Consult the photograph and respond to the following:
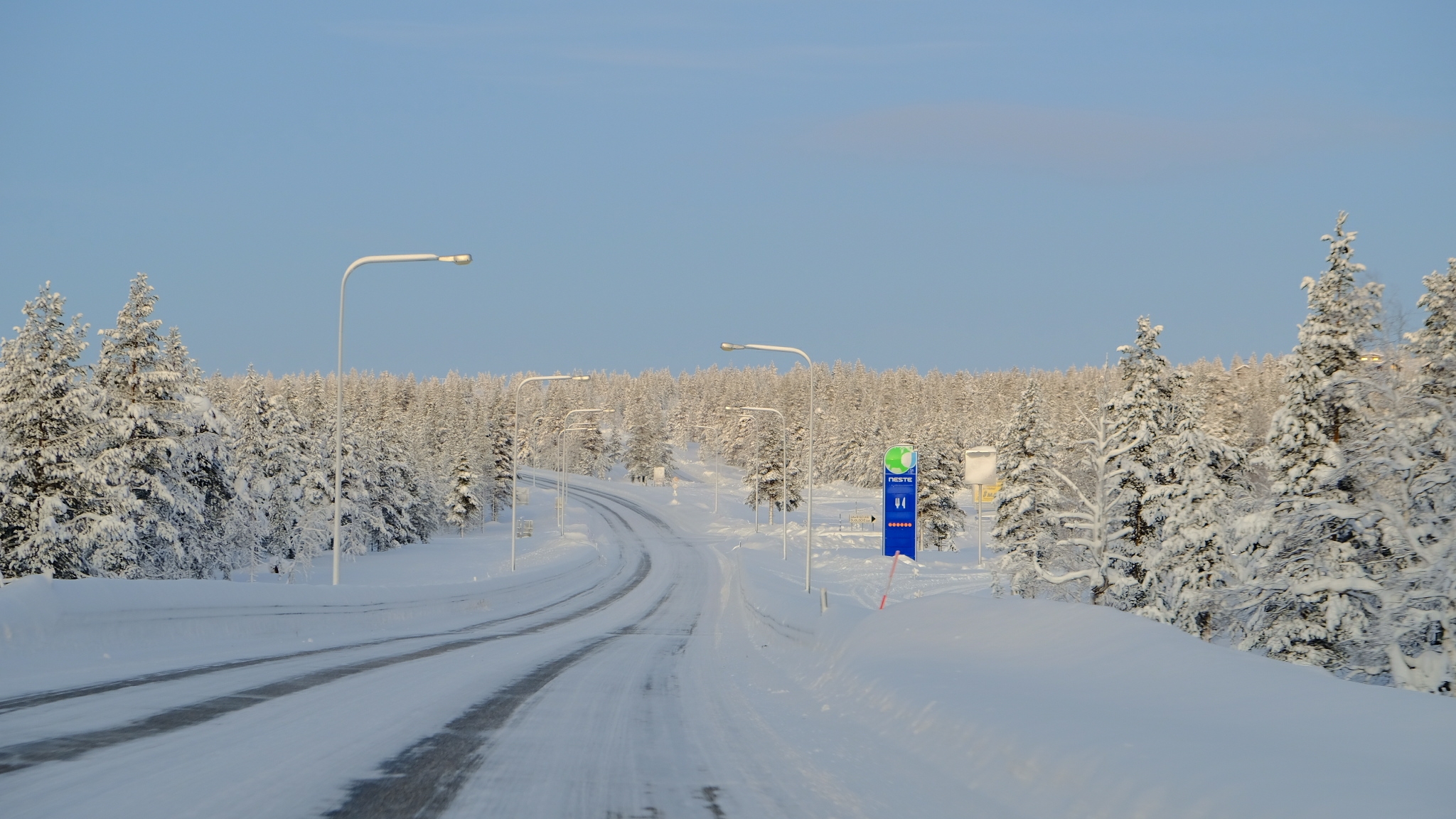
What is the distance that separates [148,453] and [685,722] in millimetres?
36580

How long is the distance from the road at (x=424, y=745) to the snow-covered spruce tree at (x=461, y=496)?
89.6 m

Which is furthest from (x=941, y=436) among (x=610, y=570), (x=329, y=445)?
(x=329, y=445)

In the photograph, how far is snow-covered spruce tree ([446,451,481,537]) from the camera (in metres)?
103

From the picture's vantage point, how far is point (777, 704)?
13516 millimetres

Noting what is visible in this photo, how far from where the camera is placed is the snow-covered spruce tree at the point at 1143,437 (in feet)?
120

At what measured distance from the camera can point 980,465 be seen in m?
51.6

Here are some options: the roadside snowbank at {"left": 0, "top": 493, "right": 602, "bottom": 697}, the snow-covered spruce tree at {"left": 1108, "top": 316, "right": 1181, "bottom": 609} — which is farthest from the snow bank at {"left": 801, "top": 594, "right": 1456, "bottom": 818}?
the snow-covered spruce tree at {"left": 1108, "top": 316, "right": 1181, "bottom": 609}

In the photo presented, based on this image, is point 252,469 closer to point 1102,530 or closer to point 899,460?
point 1102,530

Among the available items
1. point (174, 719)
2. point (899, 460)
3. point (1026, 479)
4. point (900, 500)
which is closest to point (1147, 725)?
point (174, 719)

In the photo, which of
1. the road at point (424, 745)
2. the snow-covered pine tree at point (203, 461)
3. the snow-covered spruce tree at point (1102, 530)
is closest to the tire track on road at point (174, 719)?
the road at point (424, 745)

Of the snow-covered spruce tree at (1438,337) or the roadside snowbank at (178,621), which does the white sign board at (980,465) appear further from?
the roadside snowbank at (178,621)

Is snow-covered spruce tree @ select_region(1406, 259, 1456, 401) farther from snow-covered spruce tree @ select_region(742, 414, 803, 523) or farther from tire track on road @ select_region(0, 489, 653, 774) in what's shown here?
snow-covered spruce tree @ select_region(742, 414, 803, 523)

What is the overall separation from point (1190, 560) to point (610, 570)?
4172 cm

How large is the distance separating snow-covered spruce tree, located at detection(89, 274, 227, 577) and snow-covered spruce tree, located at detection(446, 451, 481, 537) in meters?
58.3
